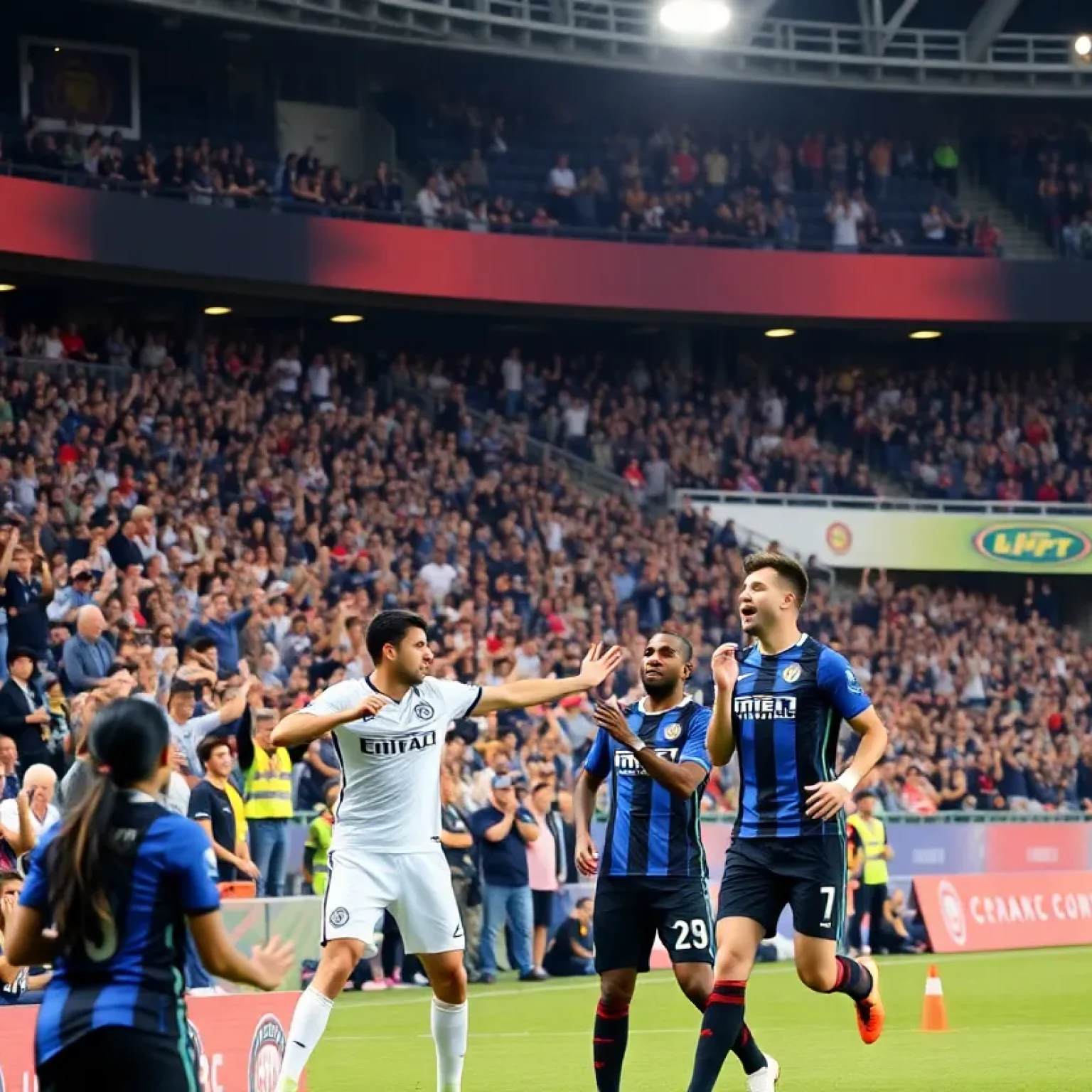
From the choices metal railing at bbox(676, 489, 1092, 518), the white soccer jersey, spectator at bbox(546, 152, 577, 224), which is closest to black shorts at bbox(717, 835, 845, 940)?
the white soccer jersey

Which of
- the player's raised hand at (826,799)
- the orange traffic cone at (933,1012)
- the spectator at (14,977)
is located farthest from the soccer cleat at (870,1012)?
the orange traffic cone at (933,1012)

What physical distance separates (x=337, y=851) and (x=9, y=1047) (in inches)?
62.5

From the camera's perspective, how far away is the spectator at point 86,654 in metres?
17.2

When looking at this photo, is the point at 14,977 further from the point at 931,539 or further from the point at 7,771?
the point at 931,539

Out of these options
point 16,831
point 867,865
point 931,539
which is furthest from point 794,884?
point 931,539

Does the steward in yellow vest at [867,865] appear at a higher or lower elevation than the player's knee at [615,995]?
lower

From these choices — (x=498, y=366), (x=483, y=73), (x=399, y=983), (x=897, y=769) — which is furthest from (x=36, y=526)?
(x=483, y=73)

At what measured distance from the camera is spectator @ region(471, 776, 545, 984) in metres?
20.4

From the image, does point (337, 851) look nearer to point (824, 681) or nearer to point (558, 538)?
point (824, 681)

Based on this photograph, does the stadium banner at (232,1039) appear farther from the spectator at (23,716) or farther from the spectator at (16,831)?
the spectator at (23,716)

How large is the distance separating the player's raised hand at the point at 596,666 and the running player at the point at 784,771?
0.50 metres

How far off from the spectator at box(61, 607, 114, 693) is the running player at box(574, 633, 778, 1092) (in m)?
7.69

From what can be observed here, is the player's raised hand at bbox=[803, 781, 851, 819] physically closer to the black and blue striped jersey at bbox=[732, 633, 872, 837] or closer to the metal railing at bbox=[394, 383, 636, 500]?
the black and blue striped jersey at bbox=[732, 633, 872, 837]

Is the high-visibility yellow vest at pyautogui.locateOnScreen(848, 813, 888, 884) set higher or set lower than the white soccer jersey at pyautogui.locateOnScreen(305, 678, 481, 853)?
lower
